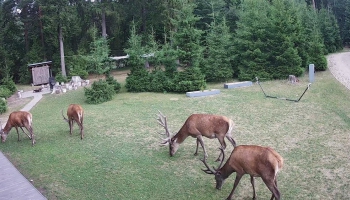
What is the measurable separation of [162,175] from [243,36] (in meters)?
18.1

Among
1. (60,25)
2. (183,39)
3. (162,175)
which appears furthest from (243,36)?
(162,175)

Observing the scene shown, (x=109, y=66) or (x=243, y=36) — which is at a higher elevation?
(x=243, y=36)

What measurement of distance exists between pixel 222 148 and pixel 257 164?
2.01 m

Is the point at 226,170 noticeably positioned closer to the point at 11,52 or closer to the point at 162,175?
the point at 162,175

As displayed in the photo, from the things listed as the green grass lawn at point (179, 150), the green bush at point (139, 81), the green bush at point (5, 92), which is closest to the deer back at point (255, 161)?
the green grass lawn at point (179, 150)

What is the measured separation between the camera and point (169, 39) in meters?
28.7

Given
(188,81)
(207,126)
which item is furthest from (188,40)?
(207,126)

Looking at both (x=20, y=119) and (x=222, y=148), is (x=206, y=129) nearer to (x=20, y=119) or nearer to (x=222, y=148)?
(x=222, y=148)

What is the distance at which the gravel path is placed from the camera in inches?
877

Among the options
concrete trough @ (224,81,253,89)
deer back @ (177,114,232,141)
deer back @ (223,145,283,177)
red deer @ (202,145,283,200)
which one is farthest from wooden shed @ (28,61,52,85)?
deer back @ (223,145,283,177)

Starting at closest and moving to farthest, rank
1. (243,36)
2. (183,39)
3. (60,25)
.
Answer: (183,39), (243,36), (60,25)

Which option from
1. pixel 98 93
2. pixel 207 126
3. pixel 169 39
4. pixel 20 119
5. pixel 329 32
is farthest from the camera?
pixel 329 32

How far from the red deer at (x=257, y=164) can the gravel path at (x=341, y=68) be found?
14.9 meters

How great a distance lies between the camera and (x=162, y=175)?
980 cm
